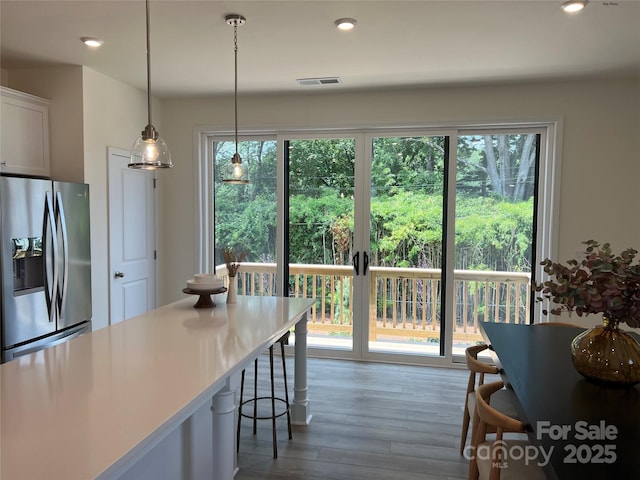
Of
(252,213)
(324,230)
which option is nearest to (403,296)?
(324,230)

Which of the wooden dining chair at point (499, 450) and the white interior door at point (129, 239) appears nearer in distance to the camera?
the wooden dining chair at point (499, 450)

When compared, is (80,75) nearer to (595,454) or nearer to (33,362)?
(33,362)

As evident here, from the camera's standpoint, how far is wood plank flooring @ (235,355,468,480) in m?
2.61

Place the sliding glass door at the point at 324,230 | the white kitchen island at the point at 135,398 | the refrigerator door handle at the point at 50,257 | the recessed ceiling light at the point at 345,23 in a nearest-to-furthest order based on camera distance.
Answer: the white kitchen island at the point at 135,398 < the recessed ceiling light at the point at 345,23 < the refrigerator door handle at the point at 50,257 < the sliding glass door at the point at 324,230

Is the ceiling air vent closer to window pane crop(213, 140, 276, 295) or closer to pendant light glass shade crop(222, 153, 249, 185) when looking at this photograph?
window pane crop(213, 140, 276, 295)

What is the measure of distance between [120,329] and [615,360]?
2.25 meters

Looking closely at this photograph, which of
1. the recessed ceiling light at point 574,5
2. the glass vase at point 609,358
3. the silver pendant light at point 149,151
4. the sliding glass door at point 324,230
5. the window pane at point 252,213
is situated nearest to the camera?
the glass vase at point 609,358

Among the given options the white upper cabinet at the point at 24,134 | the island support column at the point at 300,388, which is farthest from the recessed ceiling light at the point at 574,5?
the white upper cabinet at the point at 24,134

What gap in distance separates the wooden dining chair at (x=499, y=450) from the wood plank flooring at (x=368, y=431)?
2.80 ft

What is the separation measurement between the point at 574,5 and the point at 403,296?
285 cm

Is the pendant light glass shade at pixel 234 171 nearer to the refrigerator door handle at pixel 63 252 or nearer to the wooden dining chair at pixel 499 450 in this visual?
the refrigerator door handle at pixel 63 252

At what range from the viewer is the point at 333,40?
9.83ft

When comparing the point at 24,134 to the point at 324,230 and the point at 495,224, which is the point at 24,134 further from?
the point at 495,224

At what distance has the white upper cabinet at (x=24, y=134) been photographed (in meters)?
3.25
